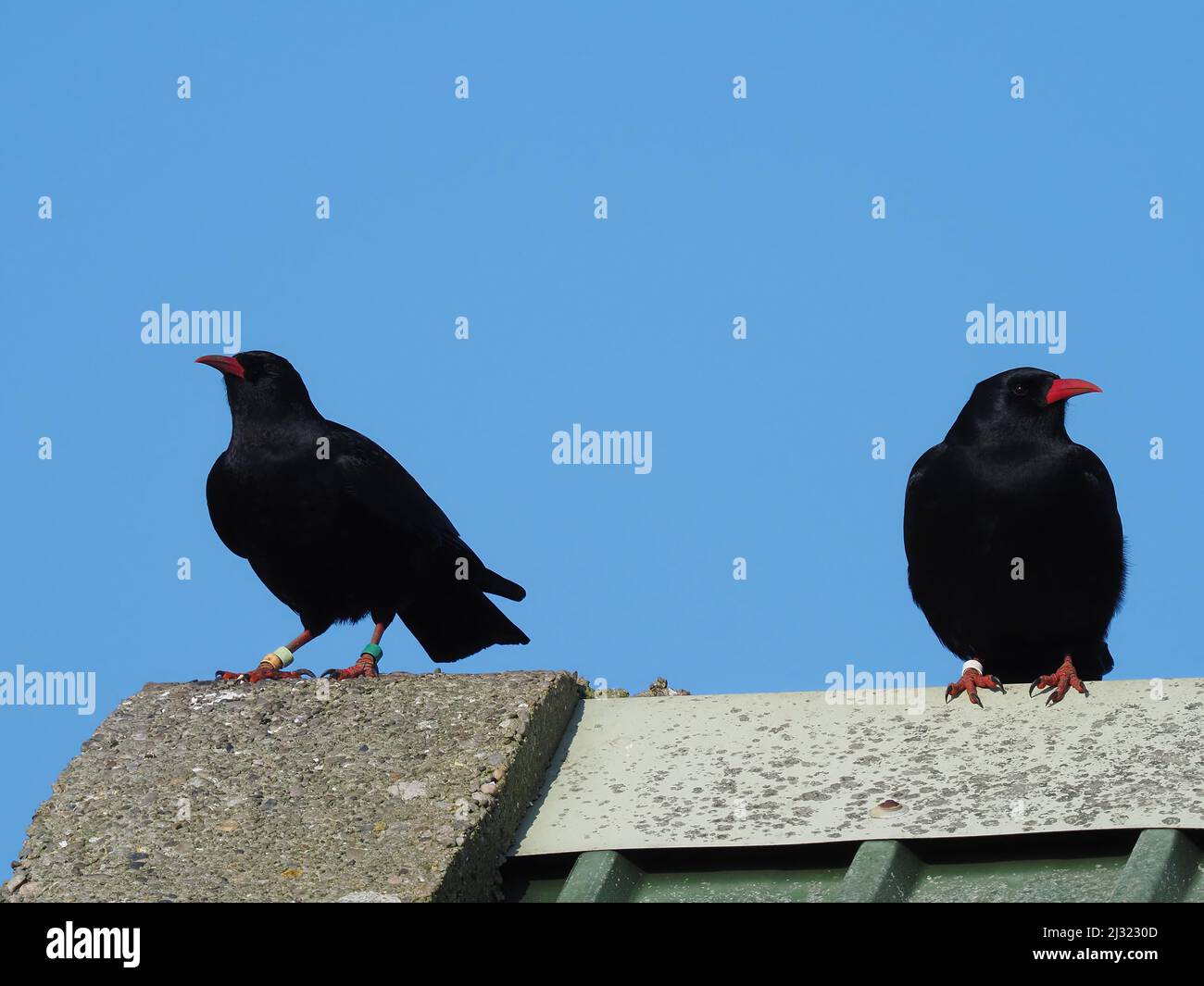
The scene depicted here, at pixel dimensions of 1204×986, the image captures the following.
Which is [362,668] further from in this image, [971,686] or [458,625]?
[971,686]

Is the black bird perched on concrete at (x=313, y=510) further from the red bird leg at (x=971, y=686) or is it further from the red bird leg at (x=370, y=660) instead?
the red bird leg at (x=971, y=686)

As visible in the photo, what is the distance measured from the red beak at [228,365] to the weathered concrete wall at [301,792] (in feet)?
7.72

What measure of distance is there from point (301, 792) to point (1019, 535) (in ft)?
10.1

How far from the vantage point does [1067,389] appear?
20.8ft

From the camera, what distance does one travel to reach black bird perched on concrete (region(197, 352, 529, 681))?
701 cm

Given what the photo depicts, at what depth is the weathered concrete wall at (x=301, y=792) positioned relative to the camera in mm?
4078

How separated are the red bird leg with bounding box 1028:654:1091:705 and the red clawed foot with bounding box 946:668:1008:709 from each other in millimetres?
111

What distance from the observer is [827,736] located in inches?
182

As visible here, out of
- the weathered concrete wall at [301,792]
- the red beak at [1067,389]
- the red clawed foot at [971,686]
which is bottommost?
the weathered concrete wall at [301,792]

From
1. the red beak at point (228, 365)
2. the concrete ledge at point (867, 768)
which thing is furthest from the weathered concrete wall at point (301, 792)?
the red beak at point (228, 365)

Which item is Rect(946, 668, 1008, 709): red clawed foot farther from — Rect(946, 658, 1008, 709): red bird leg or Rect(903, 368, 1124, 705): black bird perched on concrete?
Rect(903, 368, 1124, 705): black bird perched on concrete

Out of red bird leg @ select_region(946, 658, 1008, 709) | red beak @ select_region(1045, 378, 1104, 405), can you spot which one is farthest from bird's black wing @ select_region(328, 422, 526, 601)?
red bird leg @ select_region(946, 658, 1008, 709)
